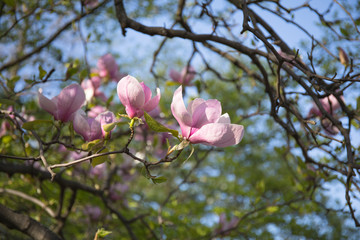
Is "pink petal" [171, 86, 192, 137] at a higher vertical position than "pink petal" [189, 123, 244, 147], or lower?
higher

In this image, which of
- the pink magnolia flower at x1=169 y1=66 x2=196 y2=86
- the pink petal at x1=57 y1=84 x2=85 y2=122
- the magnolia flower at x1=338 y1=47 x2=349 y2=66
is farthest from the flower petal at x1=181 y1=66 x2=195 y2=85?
the pink petal at x1=57 y1=84 x2=85 y2=122

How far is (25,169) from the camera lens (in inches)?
49.5

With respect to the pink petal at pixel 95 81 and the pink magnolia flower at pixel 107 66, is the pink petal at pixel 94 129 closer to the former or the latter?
the pink petal at pixel 95 81

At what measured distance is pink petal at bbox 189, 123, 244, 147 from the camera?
73 cm

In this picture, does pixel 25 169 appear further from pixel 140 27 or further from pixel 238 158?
pixel 238 158

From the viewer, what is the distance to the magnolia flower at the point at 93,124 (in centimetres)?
83

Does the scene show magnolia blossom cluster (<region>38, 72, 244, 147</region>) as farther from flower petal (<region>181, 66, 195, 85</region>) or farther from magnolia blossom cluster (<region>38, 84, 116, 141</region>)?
flower petal (<region>181, 66, 195, 85</region>)

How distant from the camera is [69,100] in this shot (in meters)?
0.91

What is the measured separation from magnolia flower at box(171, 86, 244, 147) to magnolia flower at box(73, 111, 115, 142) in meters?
0.17

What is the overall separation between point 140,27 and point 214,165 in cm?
591

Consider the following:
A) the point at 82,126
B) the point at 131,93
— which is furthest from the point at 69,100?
the point at 131,93

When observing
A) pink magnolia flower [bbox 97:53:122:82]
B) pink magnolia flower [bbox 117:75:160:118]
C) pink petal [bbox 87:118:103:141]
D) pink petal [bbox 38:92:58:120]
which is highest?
pink magnolia flower [bbox 97:53:122:82]

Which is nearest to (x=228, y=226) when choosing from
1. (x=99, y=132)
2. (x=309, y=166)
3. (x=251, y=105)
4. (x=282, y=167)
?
(x=309, y=166)

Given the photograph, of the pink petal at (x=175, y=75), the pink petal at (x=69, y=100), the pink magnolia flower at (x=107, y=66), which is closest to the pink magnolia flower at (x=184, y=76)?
the pink petal at (x=175, y=75)
